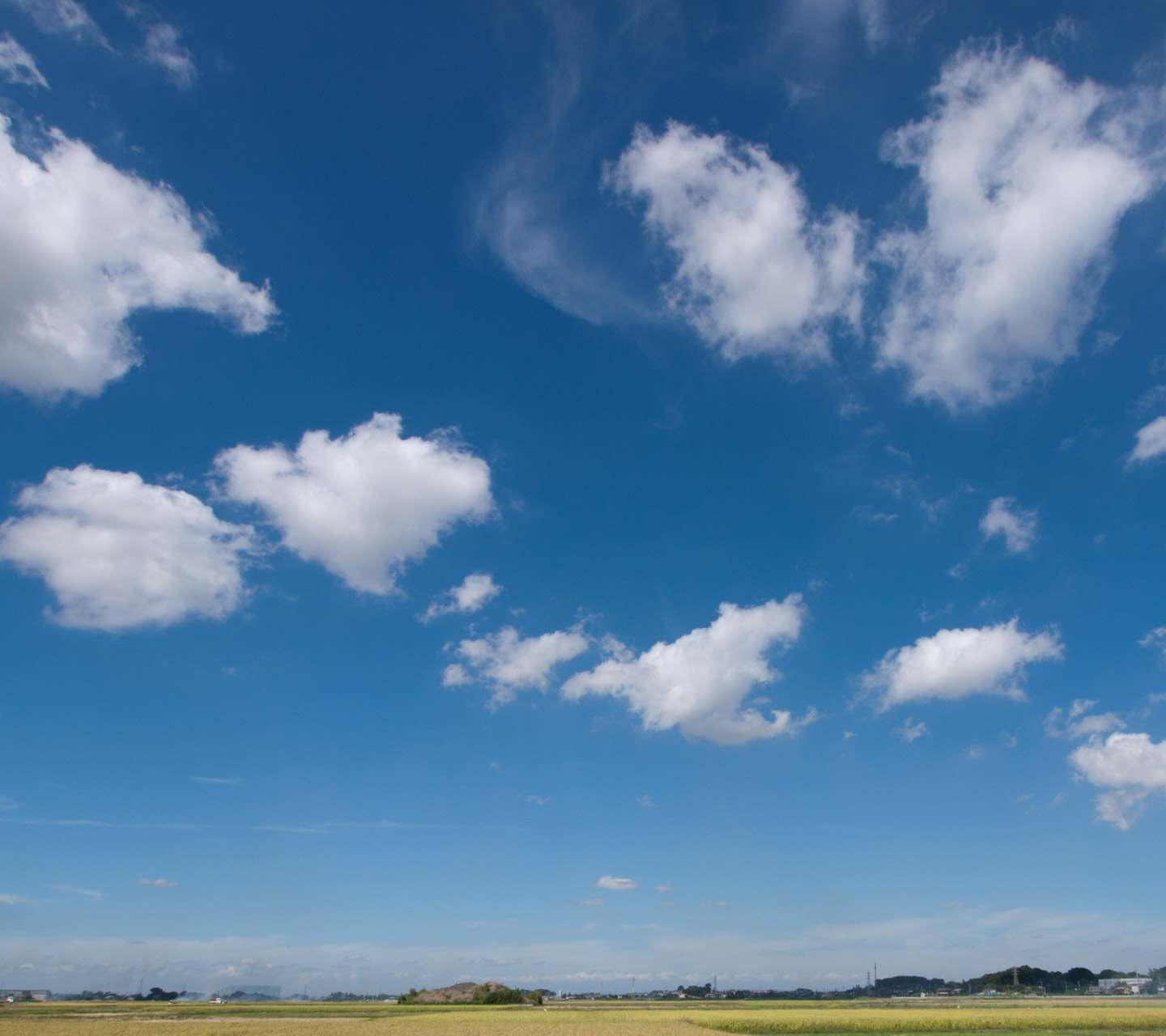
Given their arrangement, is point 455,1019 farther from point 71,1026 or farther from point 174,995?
point 174,995

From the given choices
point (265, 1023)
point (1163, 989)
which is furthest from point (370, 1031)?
point (1163, 989)

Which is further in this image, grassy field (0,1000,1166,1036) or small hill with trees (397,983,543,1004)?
small hill with trees (397,983,543,1004)

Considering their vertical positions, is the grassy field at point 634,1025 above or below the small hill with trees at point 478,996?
above

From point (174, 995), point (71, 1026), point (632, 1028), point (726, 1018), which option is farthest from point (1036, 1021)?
point (174, 995)

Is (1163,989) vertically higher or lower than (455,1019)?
lower

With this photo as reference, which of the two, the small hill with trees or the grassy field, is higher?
the grassy field

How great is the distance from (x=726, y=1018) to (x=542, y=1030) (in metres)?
32.5

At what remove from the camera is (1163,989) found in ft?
652

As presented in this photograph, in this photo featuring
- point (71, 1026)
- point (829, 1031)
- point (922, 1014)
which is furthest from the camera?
point (922, 1014)

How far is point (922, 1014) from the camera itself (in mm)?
78375

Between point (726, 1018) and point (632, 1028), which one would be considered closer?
point (632, 1028)

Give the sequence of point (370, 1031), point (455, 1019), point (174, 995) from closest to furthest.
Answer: point (370, 1031) < point (455, 1019) < point (174, 995)

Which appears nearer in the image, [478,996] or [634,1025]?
[634,1025]

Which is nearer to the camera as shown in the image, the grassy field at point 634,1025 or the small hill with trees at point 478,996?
the grassy field at point 634,1025
